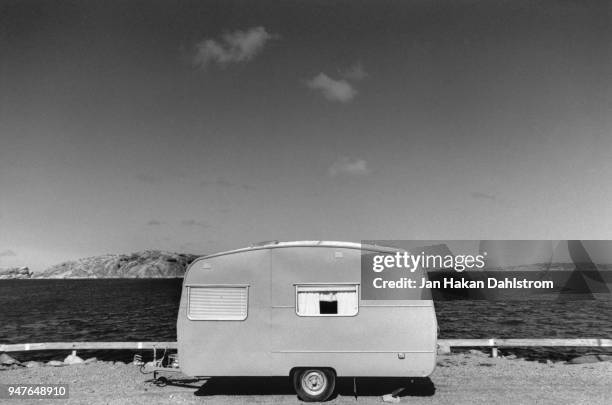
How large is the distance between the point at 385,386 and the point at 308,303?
326cm

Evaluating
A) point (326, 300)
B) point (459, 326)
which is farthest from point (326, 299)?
point (459, 326)

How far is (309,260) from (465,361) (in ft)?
25.1

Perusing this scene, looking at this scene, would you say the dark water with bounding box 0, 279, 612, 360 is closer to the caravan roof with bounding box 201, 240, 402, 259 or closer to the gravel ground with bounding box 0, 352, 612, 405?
the gravel ground with bounding box 0, 352, 612, 405

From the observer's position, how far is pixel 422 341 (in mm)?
10492

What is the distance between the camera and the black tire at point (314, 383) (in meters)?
10.7

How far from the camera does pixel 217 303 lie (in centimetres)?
1101

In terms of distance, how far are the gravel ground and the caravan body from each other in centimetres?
101

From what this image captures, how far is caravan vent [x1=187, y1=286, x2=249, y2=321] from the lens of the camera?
10953 mm

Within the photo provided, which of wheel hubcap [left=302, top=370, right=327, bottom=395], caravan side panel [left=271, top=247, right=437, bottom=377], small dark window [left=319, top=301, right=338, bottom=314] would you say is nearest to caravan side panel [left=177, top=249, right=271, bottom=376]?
caravan side panel [left=271, top=247, right=437, bottom=377]

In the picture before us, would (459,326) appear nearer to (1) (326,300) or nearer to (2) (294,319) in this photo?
(1) (326,300)

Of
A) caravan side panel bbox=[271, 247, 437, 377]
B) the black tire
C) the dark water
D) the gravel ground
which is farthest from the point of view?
the dark water

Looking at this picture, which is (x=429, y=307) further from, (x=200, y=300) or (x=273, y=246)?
(x=200, y=300)

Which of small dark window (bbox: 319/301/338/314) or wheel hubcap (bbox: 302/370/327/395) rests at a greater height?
small dark window (bbox: 319/301/338/314)

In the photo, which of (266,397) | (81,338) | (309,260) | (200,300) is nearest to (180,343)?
(200,300)
